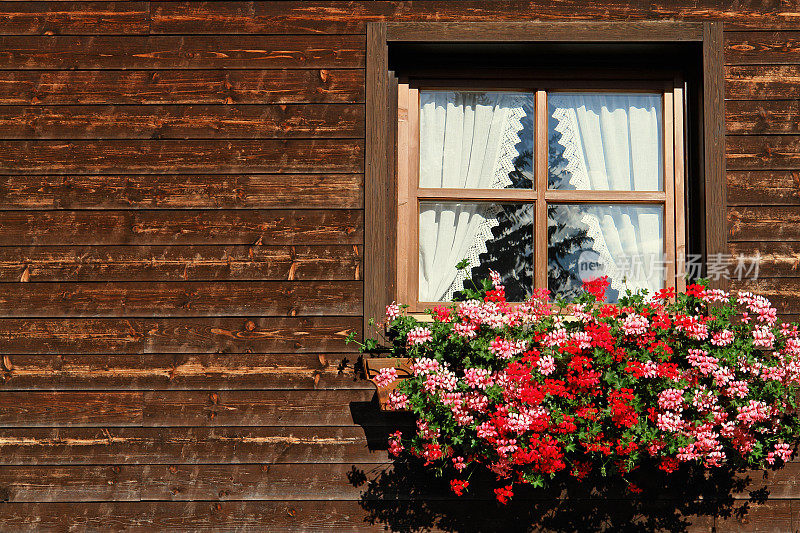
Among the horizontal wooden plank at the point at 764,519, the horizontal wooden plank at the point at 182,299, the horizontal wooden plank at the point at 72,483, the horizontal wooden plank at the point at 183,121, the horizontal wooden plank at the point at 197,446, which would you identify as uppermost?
the horizontal wooden plank at the point at 183,121

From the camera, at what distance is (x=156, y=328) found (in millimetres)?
3307

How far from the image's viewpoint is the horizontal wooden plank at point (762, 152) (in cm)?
332

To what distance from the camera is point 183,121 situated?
3.38 metres

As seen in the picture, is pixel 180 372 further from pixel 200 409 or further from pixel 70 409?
pixel 70 409

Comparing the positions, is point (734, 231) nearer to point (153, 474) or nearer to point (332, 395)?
point (332, 395)

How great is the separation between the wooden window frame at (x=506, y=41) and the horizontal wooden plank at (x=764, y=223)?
2.7 inches

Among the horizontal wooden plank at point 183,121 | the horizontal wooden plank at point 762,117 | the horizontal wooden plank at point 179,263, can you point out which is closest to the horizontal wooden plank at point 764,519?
the horizontal wooden plank at point 762,117

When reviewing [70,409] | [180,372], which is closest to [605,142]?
[180,372]

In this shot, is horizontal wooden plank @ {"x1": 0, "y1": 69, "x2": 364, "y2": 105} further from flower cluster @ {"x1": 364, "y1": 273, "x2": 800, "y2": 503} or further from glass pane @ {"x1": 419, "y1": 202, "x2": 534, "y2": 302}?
flower cluster @ {"x1": 364, "y1": 273, "x2": 800, "y2": 503}

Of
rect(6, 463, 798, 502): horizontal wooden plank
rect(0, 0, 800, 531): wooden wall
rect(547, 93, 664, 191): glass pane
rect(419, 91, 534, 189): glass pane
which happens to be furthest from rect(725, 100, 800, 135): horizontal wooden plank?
rect(6, 463, 798, 502): horizontal wooden plank

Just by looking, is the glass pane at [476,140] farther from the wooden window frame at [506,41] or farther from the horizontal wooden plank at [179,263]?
the horizontal wooden plank at [179,263]

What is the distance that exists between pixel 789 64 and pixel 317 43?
2.22 metres

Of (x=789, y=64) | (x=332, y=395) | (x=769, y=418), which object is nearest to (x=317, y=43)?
(x=332, y=395)

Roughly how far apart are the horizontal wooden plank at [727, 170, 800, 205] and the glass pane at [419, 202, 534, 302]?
938 millimetres
